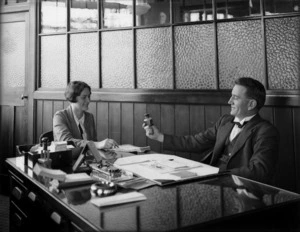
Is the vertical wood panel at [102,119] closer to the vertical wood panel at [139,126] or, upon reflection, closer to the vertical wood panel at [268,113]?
the vertical wood panel at [139,126]

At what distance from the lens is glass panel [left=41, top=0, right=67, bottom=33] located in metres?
3.92

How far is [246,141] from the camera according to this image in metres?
2.21

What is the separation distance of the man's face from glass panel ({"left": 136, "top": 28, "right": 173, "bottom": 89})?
903mm

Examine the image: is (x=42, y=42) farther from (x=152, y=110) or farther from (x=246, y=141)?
(x=246, y=141)

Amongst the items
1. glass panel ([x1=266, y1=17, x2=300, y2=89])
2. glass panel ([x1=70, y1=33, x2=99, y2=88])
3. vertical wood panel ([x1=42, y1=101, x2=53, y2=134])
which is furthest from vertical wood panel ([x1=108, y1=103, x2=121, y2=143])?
glass panel ([x1=266, y1=17, x2=300, y2=89])

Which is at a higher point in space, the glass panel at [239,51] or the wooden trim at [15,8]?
the wooden trim at [15,8]

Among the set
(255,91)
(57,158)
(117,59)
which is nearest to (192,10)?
(117,59)

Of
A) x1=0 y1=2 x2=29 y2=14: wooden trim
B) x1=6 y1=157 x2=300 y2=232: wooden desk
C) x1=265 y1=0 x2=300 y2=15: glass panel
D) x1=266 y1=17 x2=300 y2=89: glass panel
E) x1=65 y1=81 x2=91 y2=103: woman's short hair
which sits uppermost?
x1=0 y1=2 x2=29 y2=14: wooden trim

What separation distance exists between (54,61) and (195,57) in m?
1.73

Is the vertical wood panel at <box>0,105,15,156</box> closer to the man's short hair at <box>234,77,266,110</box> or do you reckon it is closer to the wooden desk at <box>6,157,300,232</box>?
the wooden desk at <box>6,157,300,232</box>

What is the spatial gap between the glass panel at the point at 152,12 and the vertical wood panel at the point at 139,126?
2.63 feet

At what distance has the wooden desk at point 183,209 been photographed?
1.19 metres

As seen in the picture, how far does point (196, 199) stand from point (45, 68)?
3.09 meters

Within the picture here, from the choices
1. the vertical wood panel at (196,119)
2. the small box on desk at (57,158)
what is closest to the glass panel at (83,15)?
the vertical wood panel at (196,119)
